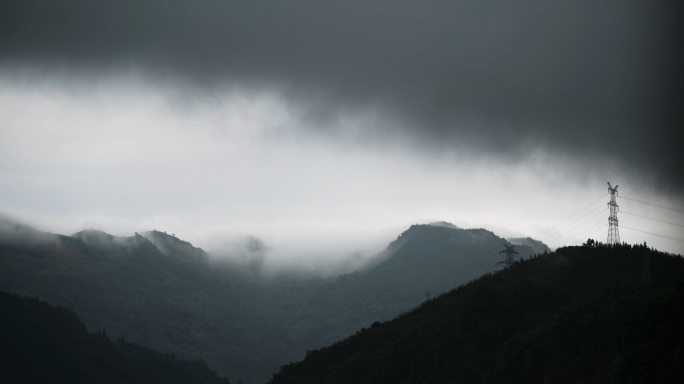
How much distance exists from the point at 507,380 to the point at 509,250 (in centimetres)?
4900

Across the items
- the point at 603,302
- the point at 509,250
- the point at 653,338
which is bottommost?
the point at 653,338

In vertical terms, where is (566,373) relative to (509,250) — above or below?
below

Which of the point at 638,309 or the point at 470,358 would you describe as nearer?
the point at 638,309

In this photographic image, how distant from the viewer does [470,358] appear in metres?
190

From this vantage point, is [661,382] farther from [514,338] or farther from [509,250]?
[509,250]

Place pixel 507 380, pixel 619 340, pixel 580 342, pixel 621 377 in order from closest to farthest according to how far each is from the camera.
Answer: pixel 621 377 < pixel 619 340 < pixel 580 342 < pixel 507 380

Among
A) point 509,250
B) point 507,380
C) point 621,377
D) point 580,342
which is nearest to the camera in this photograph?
point 621,377

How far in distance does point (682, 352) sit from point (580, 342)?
34656 mm

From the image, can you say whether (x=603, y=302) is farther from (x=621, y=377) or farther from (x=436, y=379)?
(x=436, y=379)

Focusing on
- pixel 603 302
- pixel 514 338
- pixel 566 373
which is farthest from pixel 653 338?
pixel 514 338

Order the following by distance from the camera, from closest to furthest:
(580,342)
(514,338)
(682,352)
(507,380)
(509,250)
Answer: (682,352) → (580,342) → (507,380) → (514,338) → (509,250)

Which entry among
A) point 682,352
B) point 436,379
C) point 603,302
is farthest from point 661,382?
point 436,379

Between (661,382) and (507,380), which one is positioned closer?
(661,382)

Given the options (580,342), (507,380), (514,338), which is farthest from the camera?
(514,338)
